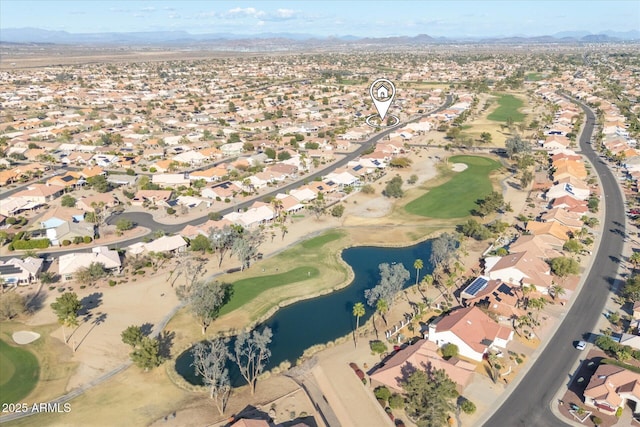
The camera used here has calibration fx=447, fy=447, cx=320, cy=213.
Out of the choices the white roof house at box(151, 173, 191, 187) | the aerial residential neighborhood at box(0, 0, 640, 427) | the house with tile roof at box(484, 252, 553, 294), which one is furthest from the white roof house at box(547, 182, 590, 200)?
the white roof house at box(151, 173, 191, 187)

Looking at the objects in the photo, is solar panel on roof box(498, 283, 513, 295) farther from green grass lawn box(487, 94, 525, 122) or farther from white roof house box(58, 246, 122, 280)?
green grass lawn box(487, 94, 525, 122)

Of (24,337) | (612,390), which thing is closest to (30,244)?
(24,337)

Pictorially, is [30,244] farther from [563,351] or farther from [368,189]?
[563,351]

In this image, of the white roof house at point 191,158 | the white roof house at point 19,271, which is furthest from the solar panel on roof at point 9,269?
the white roof house at point 191,158

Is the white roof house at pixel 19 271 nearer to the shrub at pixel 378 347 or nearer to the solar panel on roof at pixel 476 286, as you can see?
the shrub at pixel 378 347

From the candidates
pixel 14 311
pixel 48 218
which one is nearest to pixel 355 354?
pixel 14 311

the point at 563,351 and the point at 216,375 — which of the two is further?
the point at 563,351

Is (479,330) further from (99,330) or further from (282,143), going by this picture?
(282,143)
